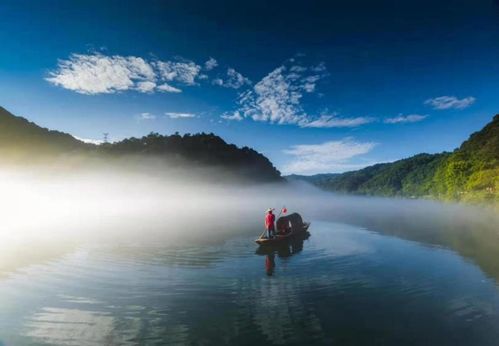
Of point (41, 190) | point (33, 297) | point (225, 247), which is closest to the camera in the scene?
point (33, 297)

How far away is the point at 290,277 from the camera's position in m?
22.1

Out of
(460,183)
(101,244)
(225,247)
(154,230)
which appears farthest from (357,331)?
(460,183)

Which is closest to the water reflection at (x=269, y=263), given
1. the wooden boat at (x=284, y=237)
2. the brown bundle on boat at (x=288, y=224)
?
the wooden boat at (x=284, y=237)

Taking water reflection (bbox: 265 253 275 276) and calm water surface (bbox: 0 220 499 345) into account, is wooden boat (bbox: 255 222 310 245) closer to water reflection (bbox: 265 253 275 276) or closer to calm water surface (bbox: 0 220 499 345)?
calm water surface (bbox: 0 220 499 345)

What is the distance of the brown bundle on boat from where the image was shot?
37000 millimetres

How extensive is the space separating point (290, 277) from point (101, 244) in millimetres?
21698

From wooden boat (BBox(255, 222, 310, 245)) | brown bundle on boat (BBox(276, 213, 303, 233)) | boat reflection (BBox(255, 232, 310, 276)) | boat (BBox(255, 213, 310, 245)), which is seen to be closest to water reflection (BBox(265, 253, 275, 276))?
boat reflection (BBox(255, 232, 310, 276))

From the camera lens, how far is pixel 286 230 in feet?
122

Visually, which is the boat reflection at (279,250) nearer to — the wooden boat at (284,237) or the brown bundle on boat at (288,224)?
the wooden boat at (284,237)

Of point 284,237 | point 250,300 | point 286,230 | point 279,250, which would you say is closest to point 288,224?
point 286,230

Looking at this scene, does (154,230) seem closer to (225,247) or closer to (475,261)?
(225,247)

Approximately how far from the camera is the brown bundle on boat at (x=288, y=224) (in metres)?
37.0

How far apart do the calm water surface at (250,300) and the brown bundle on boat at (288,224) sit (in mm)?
7202

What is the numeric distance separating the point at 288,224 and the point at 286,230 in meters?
1.66
